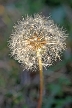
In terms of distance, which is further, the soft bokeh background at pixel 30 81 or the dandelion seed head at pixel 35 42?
the soft bokeh background at pixel 30 81

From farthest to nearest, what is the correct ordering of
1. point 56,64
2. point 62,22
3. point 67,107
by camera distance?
point 62,22
point 56,64
point 67,107

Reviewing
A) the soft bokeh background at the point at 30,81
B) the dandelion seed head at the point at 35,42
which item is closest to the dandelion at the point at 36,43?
the dandelion seed head at the point at 35,42

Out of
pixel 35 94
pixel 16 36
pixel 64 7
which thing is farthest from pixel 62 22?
pixel 16 36

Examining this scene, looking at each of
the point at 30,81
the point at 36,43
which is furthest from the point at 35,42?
the point at 30,81

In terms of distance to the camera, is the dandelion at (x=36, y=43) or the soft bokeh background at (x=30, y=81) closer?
the dandelion at (x=36, y=43)

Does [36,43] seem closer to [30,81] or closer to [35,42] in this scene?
[35,42]

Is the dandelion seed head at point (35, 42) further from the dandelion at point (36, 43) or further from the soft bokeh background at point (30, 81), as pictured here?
the soft bokeh background at point (30, 81)

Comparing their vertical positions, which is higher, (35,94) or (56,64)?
(56,64)

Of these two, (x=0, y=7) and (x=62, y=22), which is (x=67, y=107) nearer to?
(x=62, y=22)
